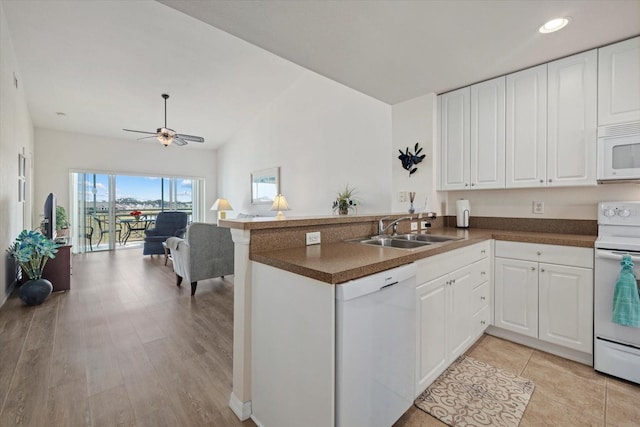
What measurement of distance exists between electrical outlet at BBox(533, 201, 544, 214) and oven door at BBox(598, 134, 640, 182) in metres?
0.58

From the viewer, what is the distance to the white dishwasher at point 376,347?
1124 mm

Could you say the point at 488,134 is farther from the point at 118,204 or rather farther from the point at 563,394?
the point at 118,204

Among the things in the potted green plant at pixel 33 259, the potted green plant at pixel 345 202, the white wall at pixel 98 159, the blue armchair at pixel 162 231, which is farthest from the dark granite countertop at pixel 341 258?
the white wall at pixel 98 159

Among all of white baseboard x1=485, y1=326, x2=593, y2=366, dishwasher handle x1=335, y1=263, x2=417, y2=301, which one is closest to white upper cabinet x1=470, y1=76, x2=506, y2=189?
white baseboard x1=485, y1=326, x2=593, y2=366

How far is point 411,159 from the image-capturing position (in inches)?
121

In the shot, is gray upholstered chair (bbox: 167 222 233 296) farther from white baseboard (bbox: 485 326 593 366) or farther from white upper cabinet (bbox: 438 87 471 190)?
white baseboard (bbox: 485 326 593 366)

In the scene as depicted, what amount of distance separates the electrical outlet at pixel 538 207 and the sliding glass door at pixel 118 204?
804cm

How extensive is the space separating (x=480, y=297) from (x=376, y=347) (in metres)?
1.45

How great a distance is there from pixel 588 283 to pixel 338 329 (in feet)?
6.62

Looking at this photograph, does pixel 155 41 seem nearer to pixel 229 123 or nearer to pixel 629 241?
pixel 229 123

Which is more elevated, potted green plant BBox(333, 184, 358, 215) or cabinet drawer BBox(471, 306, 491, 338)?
potted green plant BBox(333, 184, 358, 215)

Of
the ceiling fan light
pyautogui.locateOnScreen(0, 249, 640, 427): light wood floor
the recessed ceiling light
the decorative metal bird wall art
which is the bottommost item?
pyautogui.locateOnScreen(0, 249, 640, 427): light wood floor

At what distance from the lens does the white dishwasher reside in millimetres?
1124

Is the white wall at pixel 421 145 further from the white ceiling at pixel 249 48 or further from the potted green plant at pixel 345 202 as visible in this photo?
the potted green plant at pixel 345 202
